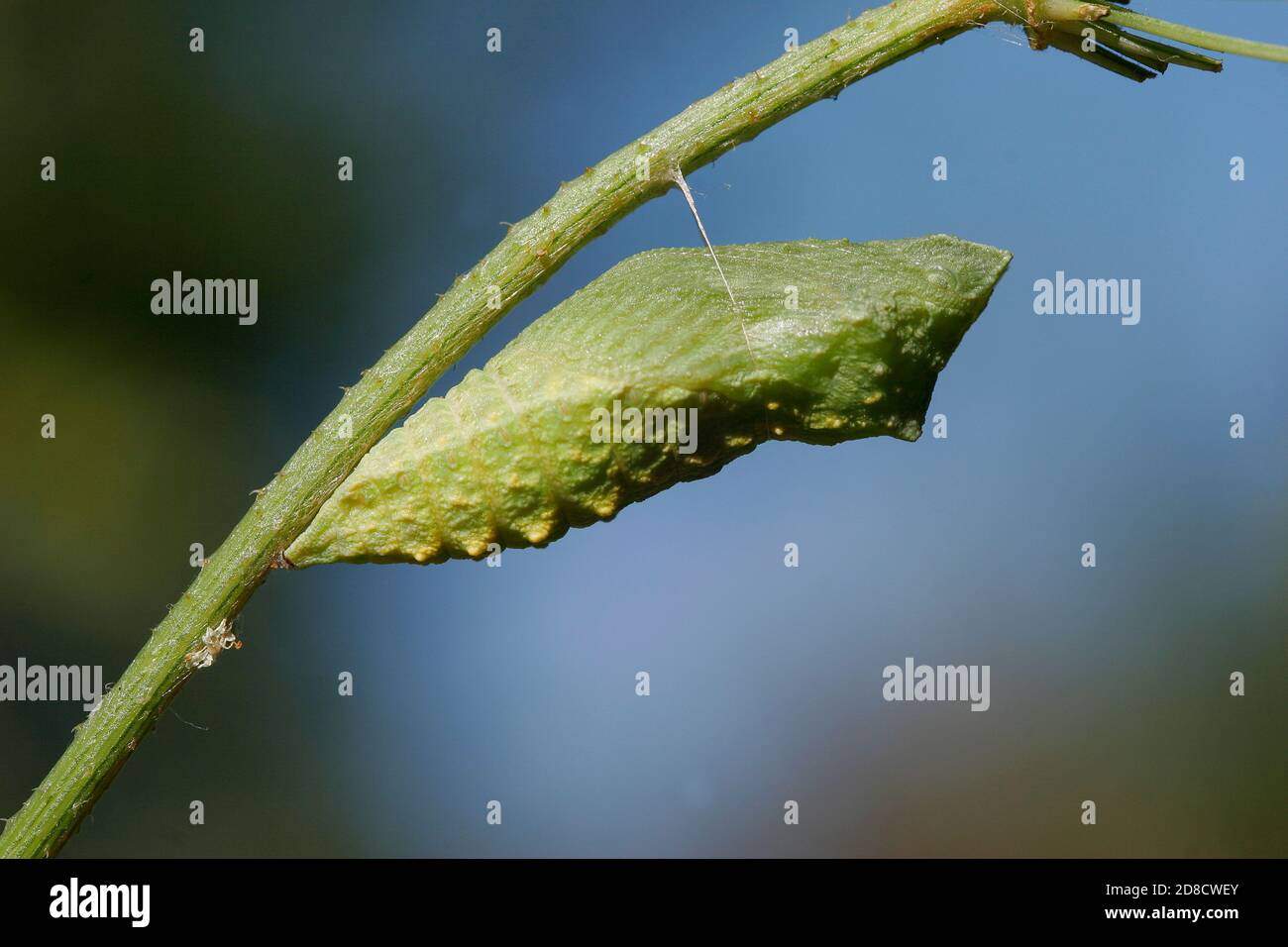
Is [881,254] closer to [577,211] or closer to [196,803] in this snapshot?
[577,211]

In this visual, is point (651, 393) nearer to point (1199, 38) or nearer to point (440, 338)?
point (440, 338)

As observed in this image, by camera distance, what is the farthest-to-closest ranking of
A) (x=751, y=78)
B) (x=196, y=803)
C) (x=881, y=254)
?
(x=196, y=803) < (x=881, y=254) < (x=751, y=78)

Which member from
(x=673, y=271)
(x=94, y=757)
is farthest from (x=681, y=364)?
(x=94, y=757)

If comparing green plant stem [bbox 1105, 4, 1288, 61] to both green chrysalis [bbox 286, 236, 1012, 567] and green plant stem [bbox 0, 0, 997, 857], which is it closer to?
green plant stem [bbox 0, 0, 997, 857]

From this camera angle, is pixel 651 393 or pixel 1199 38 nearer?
pixel 1199 38

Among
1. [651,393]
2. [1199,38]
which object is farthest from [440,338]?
[1199,38]

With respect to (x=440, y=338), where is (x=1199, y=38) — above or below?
above

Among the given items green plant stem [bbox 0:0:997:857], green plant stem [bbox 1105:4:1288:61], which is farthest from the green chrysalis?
green plant stem [bbox 1105:4:1288:61]

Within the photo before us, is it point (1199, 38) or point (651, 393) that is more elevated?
point (1199, 38)
